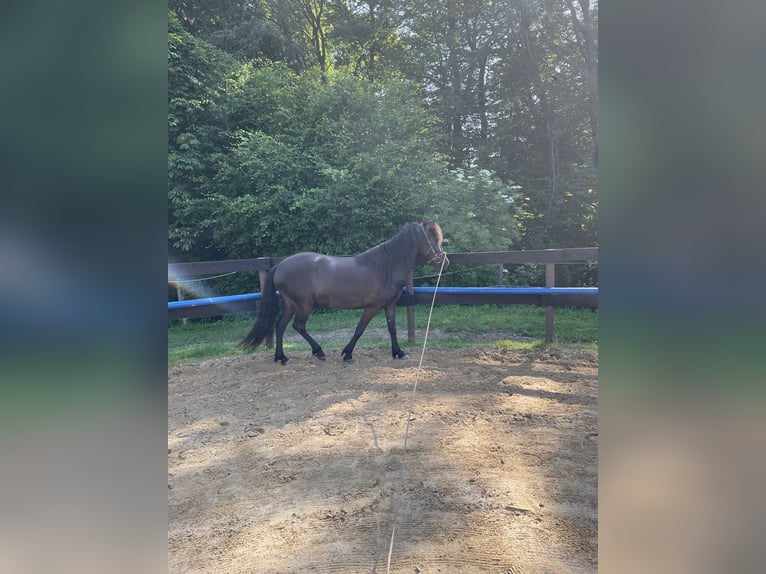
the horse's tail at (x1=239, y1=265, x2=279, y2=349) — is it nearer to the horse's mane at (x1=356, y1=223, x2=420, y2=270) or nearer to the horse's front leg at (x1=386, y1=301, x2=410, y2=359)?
the horse's mane at (x1=356, y1=223, x2=420, y2=270)

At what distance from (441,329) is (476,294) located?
4.39 ft

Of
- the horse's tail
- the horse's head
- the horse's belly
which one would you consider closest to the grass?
the horse's tail

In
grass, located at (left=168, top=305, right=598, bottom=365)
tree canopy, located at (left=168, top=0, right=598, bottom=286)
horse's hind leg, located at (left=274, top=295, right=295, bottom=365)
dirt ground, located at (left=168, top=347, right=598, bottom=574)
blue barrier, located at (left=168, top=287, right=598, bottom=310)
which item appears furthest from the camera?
tree canopy, located at (left=168, top=0, right=598, bottom=286)

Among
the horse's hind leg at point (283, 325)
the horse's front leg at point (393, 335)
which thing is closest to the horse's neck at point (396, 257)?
the horse's front leg at point (393, 335)

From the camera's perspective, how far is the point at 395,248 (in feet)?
15.4

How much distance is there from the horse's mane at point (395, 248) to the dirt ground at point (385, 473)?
4.03 feet

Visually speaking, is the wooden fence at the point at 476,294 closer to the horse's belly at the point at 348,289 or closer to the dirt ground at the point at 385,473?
the horse's belly at the point at 348,289

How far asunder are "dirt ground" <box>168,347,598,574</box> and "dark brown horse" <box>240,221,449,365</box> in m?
0.62

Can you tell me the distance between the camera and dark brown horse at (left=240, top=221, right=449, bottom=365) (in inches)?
179

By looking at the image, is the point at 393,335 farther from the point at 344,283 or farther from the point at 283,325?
the point at 283,325
